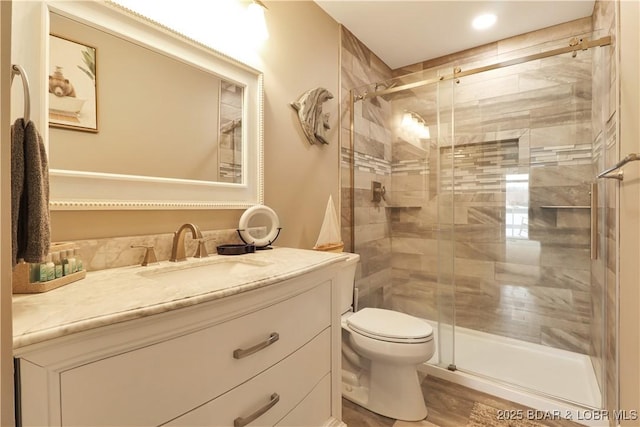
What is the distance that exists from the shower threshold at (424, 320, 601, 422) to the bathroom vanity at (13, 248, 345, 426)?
3.97 feet

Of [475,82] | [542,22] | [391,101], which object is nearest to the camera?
[542,22]

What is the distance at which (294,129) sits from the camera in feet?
5.93

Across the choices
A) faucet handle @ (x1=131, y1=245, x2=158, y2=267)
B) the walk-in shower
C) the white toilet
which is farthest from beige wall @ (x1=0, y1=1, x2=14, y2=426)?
the walk-in shower

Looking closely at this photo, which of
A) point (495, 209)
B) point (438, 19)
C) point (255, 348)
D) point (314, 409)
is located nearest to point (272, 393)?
point (255, 348)

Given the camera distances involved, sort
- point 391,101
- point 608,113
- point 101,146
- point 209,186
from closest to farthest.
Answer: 1. point 101,146
2. point 209,186
3. point 608,113
4. point 391,101

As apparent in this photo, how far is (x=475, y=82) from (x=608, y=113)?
1042 mm

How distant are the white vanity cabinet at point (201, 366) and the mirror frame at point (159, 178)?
0.61 meters

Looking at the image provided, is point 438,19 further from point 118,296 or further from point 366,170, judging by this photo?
point 118,296

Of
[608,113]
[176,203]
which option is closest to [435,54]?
[608,113]

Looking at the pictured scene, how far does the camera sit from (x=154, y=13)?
116 cm

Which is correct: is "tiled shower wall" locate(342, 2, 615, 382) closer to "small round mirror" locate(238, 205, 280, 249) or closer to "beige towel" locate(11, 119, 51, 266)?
"small round mirror" locate(238, 205, 280, 249)

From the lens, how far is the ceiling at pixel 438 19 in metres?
1.96

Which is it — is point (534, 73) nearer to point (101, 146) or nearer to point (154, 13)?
point (154, 13)

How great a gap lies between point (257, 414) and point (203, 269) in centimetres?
55
